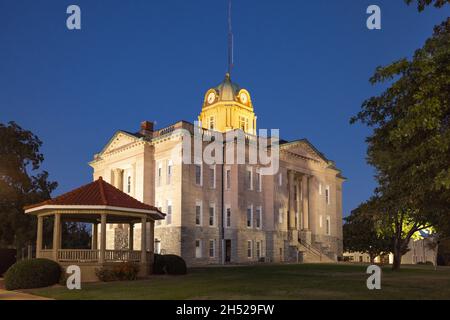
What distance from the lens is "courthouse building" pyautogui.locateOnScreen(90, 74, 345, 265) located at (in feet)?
187

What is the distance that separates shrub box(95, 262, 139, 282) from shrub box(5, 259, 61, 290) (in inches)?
98.0

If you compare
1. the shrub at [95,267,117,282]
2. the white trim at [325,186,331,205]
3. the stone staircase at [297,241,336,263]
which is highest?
the white trim at [325,186,331,205]

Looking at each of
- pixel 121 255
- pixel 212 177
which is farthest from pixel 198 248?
pixel 121 255

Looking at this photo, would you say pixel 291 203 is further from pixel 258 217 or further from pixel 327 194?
pixel 327 194

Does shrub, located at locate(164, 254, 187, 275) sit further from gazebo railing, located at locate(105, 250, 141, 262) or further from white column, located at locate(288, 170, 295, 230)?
white column, located at locate(288, 170, 295, 230)

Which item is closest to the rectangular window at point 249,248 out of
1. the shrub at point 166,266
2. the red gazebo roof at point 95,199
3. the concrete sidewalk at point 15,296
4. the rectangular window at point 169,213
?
the rectangular window at point 169,213

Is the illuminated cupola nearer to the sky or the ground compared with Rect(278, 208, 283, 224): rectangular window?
nearer to the sky

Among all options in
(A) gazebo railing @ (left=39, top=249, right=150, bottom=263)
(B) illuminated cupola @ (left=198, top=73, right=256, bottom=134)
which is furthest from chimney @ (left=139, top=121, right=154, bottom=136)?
(A) gazebo railing @ (left=39, top=249, right=150, bottom=263)

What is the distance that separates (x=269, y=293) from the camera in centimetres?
2062

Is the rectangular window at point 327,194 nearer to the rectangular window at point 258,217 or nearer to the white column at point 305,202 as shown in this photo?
the white column at point 305,202

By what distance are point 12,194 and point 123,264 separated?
2113 centimetres

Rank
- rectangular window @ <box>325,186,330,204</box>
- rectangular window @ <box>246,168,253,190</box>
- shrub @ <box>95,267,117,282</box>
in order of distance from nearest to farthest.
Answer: shrub @ <box>95,267,117,282</box>
rectangular window @ <box>246,168,253,190</box>
rectangular window @ <box>325,186,330,204</box>
